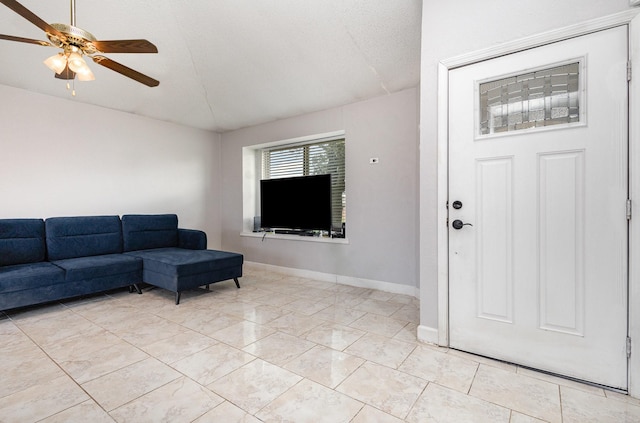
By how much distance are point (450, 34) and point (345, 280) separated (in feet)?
10.2

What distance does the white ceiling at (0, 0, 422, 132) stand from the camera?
2.35 m

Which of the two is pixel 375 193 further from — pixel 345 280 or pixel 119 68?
pixel 119 68

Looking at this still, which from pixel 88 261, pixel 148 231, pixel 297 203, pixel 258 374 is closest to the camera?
pixel 258 374

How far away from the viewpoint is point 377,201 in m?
3.91

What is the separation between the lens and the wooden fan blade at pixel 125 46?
1.97 metres

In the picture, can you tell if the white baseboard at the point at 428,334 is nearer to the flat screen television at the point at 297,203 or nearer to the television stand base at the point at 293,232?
the flat screen television at the point at 297,203

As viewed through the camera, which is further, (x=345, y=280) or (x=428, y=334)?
(x=345, y=280)

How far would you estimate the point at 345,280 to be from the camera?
13.7 feet

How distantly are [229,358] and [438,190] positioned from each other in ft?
6.45

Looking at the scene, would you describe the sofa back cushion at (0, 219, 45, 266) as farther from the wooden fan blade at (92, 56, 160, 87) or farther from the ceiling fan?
the wooden fan blade at (92, 56, 160, 87)

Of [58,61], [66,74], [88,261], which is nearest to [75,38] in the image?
[58,61]

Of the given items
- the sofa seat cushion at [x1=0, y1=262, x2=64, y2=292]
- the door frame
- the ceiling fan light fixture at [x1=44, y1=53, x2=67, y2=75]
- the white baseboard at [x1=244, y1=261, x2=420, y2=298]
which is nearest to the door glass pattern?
the door frame

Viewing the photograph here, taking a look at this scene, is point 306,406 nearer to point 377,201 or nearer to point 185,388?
point 185,388

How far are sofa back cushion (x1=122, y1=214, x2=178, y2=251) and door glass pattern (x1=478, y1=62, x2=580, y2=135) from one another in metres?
4.35
